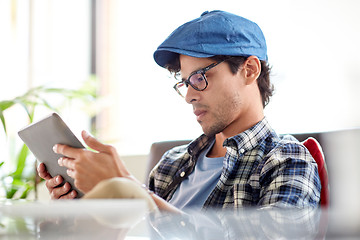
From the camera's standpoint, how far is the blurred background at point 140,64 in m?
2.50

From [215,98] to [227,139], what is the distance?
6.4 inches

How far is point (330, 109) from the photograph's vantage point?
98.3 inches

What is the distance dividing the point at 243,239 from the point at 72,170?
82 cm

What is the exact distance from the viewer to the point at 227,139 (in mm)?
1343

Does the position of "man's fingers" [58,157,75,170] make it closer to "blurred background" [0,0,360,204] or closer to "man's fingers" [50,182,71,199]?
"man's fingers" [50,182,71,199]

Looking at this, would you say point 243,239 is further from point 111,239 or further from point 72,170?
point 72,170

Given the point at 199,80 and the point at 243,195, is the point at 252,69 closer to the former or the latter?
the point at 199,80

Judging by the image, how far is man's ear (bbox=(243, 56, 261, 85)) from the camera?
1477mm

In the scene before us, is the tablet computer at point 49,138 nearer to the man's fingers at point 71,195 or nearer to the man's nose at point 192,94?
the man's fingers at point 71,195

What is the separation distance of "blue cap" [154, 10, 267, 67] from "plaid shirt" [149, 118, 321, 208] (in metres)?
0.26

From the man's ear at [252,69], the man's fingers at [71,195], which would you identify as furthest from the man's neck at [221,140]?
the man's fingers at [71,195]

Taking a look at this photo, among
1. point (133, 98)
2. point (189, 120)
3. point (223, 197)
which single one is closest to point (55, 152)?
point (223, 197)

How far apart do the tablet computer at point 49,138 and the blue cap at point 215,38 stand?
51 cm

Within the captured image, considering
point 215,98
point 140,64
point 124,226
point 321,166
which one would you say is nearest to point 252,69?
point 215,98
